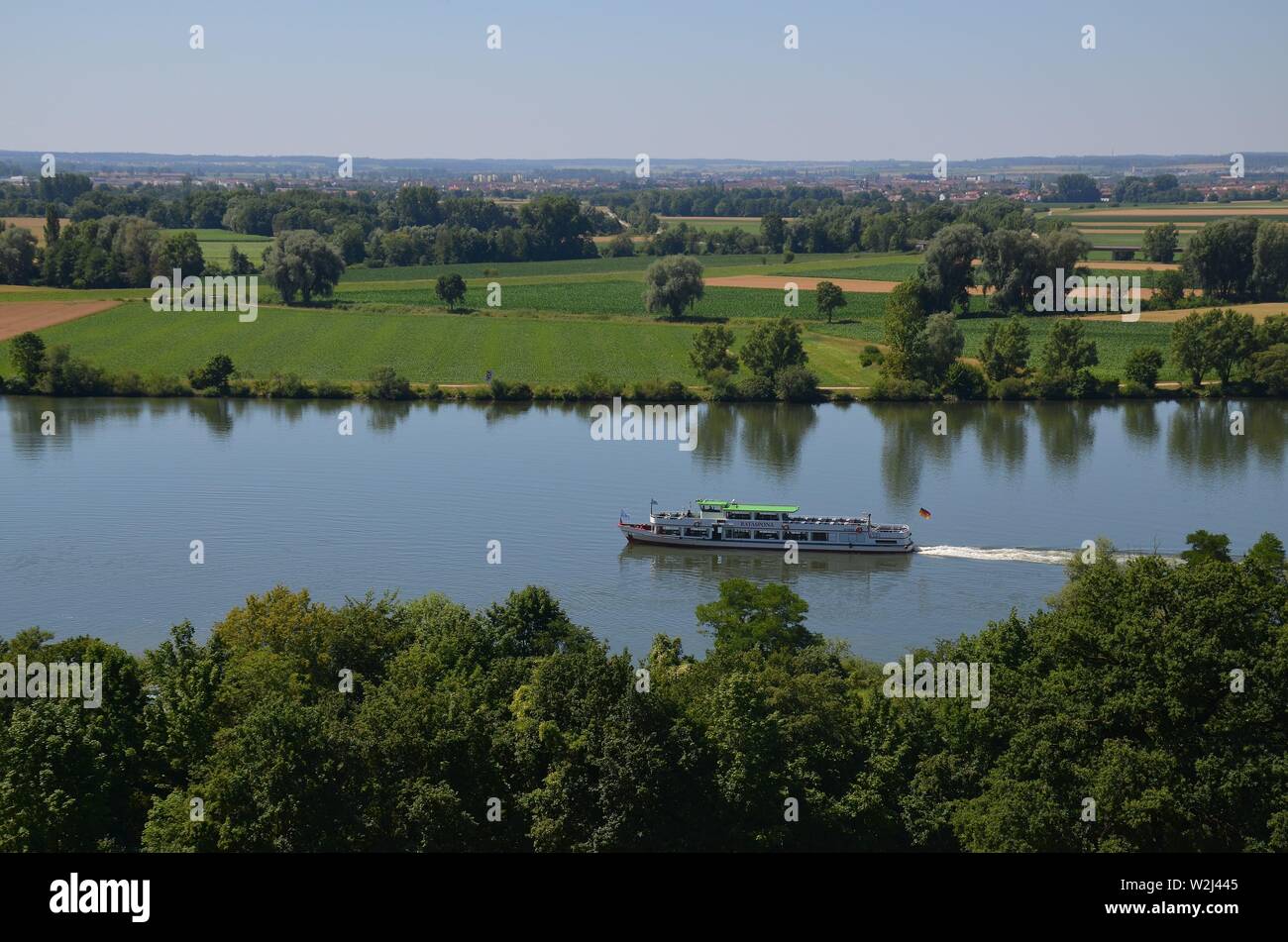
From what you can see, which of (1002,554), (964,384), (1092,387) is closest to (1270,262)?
(1092,387)

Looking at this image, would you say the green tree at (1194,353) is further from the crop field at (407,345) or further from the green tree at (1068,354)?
the crop field at (407,345)

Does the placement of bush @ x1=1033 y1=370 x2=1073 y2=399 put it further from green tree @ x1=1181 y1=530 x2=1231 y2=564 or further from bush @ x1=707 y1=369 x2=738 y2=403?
green tree @ x1=1181 y1=530 x2=1231 y2=564

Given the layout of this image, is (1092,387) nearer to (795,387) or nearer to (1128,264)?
(795,387)

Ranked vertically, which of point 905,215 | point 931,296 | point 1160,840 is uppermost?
point 905,215

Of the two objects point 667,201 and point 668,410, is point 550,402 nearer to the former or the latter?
point 668,410
